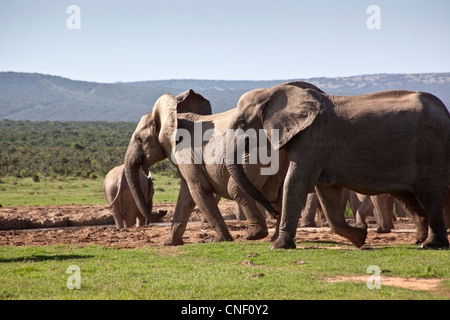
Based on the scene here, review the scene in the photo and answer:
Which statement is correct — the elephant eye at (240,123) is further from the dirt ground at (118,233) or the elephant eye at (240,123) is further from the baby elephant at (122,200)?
the baby elephant at (122,200)

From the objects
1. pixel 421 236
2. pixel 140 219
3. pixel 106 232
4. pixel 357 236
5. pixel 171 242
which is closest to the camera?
pixel 357 236

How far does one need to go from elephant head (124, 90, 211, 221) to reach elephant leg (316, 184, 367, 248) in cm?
344

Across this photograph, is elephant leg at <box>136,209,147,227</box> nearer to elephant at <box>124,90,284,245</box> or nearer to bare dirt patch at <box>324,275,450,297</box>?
elephant at <box>124,90,284,245</box>

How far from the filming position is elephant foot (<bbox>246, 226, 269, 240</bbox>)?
14320 millimetres

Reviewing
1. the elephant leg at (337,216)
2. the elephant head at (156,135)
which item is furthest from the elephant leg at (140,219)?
the elephant leg at (337,216)

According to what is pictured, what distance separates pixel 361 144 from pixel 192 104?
4.40m

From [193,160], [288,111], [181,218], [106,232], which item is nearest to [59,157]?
[106,232]

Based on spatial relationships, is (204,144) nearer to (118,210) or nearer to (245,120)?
(245,120)

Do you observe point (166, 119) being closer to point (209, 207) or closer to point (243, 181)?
point (209, 207)

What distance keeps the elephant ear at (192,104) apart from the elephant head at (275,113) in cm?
264

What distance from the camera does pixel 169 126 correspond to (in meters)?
15.7

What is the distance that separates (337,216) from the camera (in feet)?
45.1

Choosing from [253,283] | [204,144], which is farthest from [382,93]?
[253,283]

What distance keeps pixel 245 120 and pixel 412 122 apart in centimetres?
272
